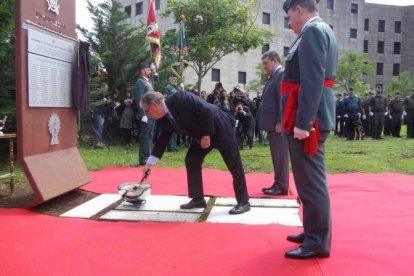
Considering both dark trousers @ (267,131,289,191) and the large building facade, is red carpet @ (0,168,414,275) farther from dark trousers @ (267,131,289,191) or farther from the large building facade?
the large building facade

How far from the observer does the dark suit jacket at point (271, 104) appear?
553 cm

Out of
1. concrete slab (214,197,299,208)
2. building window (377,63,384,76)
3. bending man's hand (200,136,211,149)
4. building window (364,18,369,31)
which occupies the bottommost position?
concrete slab (214,197,299,208)

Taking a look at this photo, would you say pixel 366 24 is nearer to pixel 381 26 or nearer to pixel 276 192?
pixel 381 26

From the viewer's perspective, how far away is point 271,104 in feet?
18.5

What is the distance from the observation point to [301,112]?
3.13 m

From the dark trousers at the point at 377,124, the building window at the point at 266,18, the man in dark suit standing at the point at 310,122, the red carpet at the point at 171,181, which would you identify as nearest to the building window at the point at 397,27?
A: the building window at the point at 266,18

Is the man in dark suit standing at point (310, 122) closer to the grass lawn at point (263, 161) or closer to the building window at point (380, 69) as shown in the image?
the grass lawn at point (263, 161)

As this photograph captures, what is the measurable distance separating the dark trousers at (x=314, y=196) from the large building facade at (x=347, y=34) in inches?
1175

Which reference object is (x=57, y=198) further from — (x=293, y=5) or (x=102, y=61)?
(x=102, y=61)

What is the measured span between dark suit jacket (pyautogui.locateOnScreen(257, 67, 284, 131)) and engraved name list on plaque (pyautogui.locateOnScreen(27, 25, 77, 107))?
8.02ft

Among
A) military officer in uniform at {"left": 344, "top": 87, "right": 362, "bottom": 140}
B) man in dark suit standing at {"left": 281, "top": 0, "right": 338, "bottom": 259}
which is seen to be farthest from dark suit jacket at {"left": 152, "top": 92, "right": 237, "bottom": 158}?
military officer in uniform at {"left": 344, "top": 87, "right": 362, "bottom": 140}

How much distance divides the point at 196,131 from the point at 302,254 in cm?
174

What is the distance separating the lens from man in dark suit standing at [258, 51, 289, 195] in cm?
554

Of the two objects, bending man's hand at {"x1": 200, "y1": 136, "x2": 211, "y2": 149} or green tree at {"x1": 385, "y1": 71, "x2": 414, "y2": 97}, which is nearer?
bending man's hand at {"x1": 200, "y1": 136, "x2": 211, "y2": 149}
